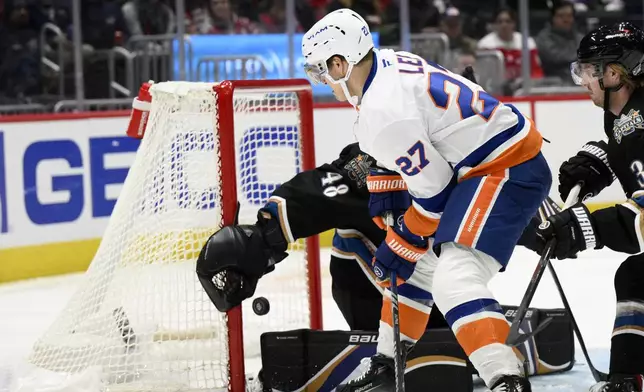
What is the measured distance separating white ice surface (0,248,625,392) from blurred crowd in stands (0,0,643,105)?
4.09 feet

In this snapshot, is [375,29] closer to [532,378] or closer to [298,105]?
[298,105]

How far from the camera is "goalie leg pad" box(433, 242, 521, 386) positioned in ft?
7.66

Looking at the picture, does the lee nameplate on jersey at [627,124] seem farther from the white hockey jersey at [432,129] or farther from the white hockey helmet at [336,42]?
the white hockey helmet at [336,42]

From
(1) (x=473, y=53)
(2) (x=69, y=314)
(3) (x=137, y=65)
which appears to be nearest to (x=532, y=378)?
(2) (x=69, y=314)

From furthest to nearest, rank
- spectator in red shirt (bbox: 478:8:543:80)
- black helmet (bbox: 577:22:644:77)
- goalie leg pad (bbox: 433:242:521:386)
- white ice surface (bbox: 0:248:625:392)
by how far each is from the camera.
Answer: spectator in red shirt (bbox: 478:8:543:80) < white ice surface (bbox: 0:248:625:392) < black helmet (bbox: 577:22:644:77) < goalie leg pad (bbox: 433:242:521:386)

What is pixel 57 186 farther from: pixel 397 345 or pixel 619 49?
pixel 619 49

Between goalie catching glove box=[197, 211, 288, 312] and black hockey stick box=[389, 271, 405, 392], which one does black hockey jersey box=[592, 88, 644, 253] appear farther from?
goalie catching glove box=[197, 211, 288, 312]

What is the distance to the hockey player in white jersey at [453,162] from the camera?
93.2 inches

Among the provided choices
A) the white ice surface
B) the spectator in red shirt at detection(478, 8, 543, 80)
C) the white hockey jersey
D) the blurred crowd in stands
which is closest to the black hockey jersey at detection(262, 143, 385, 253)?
the white hockey jersey

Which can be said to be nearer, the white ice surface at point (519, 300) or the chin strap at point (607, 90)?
the chin strap at point (607, 90)

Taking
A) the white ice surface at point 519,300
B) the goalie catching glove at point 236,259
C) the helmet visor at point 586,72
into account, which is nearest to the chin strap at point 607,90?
the helmet visor at point 586,72

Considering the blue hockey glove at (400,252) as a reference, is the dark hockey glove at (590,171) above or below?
above

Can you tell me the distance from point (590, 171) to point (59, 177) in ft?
9.55

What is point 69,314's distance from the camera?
3264mm
